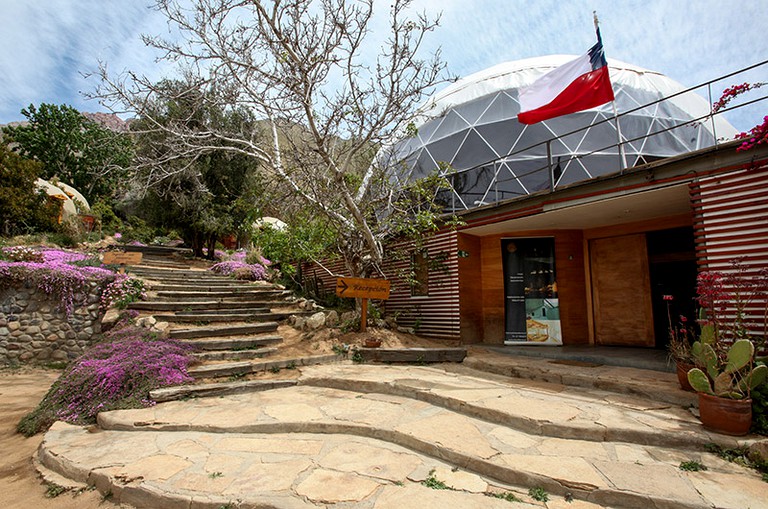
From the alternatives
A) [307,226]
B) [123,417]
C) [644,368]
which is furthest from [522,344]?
[123,417]

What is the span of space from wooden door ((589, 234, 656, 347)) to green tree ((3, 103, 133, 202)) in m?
30.6

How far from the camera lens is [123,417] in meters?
4.79

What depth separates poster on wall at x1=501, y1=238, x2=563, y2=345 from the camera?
9.23 metres

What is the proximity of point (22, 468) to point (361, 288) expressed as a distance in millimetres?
5729

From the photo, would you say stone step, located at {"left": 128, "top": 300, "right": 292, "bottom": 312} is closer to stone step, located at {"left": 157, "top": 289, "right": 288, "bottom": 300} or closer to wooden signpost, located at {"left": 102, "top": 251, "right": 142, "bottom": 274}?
stone step, located at {"left": 157, "top": 289, "right": 288, "bottom": 300}

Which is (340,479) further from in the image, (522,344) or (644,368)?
(522,344)

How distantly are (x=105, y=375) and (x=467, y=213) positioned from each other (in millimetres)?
7813

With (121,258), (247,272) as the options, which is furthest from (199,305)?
(247,272)

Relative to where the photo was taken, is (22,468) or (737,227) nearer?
(22,468)

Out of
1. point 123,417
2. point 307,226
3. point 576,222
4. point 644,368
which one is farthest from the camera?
point 307,226

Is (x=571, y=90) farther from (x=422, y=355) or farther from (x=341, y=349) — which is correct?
(x=341, y=349)

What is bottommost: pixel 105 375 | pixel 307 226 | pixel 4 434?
pixel 4 434

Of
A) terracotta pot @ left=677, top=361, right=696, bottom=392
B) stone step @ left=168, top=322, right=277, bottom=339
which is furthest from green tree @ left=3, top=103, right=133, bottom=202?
terracotta pot @ left=677, top=361, right=696, bottom=392

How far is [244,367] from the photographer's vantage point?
21.8ft
